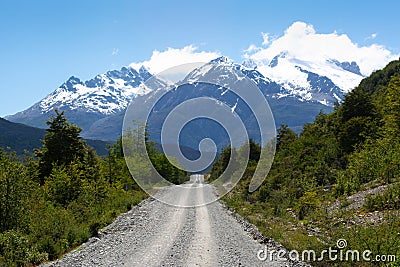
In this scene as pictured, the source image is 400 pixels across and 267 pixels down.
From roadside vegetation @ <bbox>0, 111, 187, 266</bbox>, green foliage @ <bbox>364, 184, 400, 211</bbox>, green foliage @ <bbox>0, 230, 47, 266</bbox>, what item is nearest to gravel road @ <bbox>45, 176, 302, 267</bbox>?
green foliage @ <bbox>0, 230, 47, 266</bbox>

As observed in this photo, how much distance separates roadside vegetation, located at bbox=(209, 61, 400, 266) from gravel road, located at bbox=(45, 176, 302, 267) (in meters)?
1.42

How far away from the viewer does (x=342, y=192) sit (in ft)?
73.6

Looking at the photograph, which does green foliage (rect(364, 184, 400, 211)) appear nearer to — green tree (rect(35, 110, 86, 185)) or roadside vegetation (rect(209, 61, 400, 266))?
roadside vegetation (rect(209, 61, 400, 266))

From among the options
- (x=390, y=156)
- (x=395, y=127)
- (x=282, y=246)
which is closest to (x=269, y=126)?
(x=282, y=246)

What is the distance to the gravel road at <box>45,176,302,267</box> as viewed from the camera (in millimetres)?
12500

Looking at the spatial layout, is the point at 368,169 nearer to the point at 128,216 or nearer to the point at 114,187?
the point at 128,216

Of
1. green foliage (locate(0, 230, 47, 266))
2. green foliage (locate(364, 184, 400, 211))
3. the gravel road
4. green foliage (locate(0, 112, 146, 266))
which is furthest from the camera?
green foliage (locate(364, 184, 400, 211))

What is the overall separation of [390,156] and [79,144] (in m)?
26.7

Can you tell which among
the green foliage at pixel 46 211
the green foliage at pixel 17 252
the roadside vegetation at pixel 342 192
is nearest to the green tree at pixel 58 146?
the green foliage at pixel 46 211

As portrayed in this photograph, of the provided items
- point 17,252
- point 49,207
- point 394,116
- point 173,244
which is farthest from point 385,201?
point 49,207

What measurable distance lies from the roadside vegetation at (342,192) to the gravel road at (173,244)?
142 cm

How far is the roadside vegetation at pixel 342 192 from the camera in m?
11.9

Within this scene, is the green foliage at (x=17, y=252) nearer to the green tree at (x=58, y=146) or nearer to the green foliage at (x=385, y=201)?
the green foliage at (x=385, y=201)

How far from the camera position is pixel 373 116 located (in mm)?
35531
